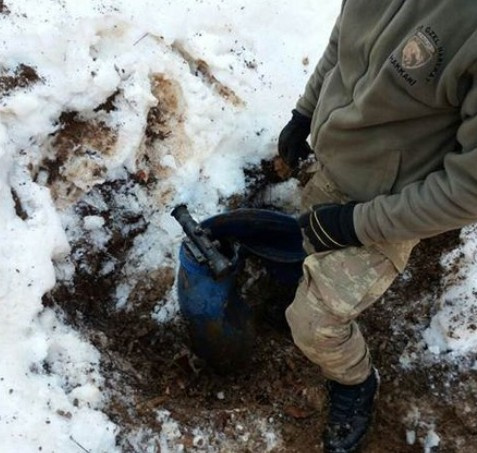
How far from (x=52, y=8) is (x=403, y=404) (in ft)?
7.18

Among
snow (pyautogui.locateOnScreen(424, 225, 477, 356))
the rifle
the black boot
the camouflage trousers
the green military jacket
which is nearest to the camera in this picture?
the green military jacket

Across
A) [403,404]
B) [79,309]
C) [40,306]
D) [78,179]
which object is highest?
[78,179]

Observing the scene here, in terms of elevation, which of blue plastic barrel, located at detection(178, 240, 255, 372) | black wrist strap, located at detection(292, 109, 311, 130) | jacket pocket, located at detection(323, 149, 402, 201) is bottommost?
blue plastic barrel, located at detection(178, 240, 255, 372)

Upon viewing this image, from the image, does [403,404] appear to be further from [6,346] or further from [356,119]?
[6,346]

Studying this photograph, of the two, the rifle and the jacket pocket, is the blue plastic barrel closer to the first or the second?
the rifle

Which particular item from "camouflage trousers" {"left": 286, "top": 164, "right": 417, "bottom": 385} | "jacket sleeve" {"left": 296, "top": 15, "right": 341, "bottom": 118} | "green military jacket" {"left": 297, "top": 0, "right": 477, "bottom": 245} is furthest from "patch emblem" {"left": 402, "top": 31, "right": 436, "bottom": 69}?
"camouflage trousers" {"left": 286, "top": 164, "right": 417, "bottom": 385}

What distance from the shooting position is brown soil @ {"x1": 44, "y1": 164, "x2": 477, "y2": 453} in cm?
263

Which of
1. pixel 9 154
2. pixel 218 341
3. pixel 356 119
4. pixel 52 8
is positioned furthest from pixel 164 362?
pixel 52 8

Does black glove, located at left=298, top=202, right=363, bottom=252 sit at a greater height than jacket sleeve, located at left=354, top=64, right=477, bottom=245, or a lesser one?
lesser

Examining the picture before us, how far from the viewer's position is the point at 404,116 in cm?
204

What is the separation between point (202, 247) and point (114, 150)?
61cm

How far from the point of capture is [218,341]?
283 cm

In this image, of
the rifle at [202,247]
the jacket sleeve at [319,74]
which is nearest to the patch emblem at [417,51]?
the jacket sleeve at [319,74]

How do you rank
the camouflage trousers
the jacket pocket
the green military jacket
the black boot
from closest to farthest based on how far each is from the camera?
the green military jacket, the jacket pocket, the camouflage trousers, the black boot
